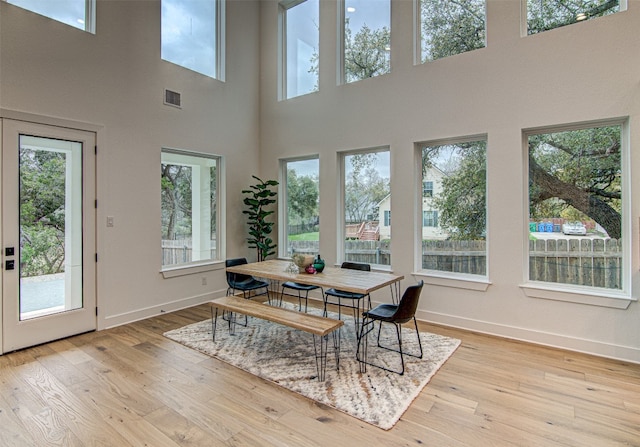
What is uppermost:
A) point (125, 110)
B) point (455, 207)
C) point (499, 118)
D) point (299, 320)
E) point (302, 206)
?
point (125, 110)

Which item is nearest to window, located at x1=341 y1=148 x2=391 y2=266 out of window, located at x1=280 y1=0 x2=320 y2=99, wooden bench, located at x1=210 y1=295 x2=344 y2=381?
window, located at x1=280 y1=0 x2=320 y2=99

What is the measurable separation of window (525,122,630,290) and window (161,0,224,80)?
4554 millimetres

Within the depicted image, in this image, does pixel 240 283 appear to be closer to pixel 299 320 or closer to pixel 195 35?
pixel 299 320

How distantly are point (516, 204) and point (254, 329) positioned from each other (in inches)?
129

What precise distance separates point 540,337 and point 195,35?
5.98m

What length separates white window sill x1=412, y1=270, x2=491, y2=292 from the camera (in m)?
3.80

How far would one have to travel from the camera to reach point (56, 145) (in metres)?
3.57

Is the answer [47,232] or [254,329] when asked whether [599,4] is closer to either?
[254,329]

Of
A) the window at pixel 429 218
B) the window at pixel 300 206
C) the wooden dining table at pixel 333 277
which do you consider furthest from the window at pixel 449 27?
the wooden dining table at pixel 333 277

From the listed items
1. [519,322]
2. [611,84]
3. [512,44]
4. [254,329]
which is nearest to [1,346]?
[254,329]

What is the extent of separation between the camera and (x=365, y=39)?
187 inches

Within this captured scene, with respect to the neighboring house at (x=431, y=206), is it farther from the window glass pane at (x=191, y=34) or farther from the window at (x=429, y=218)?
the window glass pane at (x=191, y=34)

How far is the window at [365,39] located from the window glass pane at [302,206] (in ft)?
4.90

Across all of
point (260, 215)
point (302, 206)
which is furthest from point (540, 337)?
point (260, 215)
